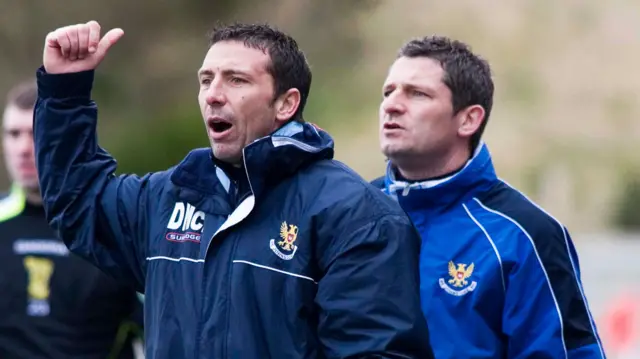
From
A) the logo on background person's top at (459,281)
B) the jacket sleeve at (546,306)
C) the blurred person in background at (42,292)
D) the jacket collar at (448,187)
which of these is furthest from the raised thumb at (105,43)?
the blurred person in background at (42,292)

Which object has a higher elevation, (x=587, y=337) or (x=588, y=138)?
(x=587, y=337)

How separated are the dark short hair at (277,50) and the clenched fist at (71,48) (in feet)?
1.19

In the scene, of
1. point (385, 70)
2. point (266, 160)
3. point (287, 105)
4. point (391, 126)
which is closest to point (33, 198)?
point (391, 126)

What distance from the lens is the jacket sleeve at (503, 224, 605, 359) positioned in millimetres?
4191

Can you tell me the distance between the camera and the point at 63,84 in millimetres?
3682

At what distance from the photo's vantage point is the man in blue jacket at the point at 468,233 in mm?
4211

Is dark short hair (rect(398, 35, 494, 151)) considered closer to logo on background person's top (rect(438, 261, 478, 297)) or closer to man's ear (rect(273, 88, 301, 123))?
logo on background person's top (rect(438, 261, 478, 297))

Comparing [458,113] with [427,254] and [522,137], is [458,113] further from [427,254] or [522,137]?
[522,137]

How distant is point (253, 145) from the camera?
3432mm

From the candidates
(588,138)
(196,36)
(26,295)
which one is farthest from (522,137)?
(26,295)

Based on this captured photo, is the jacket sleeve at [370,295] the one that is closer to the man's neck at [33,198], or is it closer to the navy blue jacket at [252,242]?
the navy blue jacket at [252,242]

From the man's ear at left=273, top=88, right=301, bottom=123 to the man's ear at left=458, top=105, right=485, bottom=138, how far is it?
1.16 metres

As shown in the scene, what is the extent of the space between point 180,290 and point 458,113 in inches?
64.3

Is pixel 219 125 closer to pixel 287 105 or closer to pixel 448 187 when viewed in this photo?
pixel 287 105
